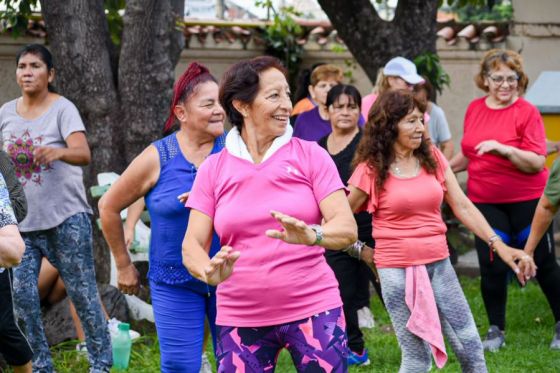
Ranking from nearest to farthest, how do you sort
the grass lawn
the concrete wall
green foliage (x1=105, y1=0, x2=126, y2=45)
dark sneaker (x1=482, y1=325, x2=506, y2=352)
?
the grass lawn
dark sneaker (x1=482, y1=325, x2=506, y2=352)
green foliage (x1=105, y1=0, x2=126, y2=45)
the concrete wall

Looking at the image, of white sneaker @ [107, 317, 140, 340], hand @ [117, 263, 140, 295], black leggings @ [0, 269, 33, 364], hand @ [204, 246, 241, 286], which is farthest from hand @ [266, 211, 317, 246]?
white sneaker @ [107, 317, 140, 340]

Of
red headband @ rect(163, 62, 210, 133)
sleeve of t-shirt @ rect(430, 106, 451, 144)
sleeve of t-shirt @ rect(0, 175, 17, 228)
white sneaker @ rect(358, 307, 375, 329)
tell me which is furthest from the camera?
sleeve of t-shirt @ rect(430, 106, 451, 144)

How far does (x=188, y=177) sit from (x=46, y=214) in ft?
5.62

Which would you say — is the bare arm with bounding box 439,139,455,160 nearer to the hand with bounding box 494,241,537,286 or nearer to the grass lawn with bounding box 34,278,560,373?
the grass lawn with bounding box 34,278,560,373

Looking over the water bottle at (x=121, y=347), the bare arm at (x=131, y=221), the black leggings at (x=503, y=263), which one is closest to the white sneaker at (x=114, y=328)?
the water bottle at (x=121, y=347)

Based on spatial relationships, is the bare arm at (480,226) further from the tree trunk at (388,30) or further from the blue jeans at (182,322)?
the tree trunk at (388,30)

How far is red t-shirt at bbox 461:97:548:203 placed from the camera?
24.8 feet

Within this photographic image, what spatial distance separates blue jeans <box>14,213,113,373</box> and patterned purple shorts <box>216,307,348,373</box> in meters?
2.45

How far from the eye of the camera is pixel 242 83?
4438 mm

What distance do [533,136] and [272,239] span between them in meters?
3.84

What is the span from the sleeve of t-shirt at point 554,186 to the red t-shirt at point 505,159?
162cm

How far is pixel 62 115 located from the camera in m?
6.67

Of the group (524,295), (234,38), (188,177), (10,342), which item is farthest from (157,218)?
(234,38)

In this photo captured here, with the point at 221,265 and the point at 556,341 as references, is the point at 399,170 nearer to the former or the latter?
the point at 221,265
